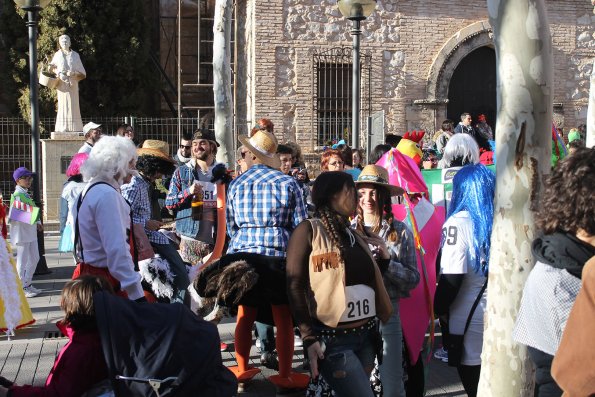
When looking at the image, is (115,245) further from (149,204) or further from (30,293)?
(30,293)

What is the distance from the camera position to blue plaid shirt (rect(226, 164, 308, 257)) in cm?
598

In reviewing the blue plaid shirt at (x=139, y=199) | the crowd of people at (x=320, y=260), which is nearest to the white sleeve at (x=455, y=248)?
the crowd of people at (x=320, y=260)

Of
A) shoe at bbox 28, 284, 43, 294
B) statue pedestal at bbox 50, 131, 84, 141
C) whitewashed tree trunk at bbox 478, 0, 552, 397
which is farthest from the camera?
statue pedestal at bbox 50, 131, 84, 141

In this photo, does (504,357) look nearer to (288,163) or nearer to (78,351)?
(78,351)

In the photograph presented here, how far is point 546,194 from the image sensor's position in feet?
10.4

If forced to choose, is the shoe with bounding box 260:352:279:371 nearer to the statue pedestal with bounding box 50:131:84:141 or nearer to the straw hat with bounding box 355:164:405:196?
the straw hat with bounding box 355:164:405:196

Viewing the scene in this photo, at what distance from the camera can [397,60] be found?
22609 mm

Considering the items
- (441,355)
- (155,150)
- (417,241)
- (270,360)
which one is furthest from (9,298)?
(417,241)

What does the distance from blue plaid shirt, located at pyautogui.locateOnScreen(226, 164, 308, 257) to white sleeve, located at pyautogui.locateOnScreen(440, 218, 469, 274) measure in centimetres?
154

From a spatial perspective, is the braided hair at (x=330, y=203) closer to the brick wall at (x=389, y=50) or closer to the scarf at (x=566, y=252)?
the scarf at (x=566, y=252)

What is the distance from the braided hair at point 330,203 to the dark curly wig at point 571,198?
131 centimetres

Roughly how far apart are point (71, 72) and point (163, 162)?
11.0m

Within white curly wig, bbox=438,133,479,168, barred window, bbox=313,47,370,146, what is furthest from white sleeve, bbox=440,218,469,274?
barred window, bbox=313,47,370,146

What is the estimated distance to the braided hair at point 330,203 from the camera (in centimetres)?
420
